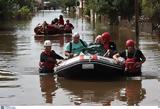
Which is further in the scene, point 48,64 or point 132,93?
point 48,64

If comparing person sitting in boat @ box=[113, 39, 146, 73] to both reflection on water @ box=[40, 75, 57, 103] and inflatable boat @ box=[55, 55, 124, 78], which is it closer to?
inflatable boat @ box=[55, 55, 124, 78]

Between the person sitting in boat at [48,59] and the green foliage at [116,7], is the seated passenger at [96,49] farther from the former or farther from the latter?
the green foliage at [116,7]

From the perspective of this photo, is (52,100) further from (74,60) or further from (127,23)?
(127,23)

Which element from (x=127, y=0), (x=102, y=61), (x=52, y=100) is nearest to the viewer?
(x=52, y=100)

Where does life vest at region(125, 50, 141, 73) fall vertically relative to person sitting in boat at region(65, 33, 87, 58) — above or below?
below

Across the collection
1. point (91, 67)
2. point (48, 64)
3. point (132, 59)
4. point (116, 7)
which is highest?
point (116, 7)

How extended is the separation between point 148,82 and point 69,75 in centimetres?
211

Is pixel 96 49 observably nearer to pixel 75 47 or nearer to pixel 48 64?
pixel 75 47

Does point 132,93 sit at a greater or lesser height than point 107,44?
lesser

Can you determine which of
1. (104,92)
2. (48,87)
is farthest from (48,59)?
(104,92)

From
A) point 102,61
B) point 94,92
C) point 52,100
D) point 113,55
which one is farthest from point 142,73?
point 52,100

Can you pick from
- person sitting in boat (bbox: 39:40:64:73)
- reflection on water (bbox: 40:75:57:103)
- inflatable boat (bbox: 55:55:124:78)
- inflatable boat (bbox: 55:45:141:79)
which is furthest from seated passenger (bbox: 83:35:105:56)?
reflection on water (bbox: 40:75:57:103)

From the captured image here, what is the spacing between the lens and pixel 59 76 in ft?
47.0

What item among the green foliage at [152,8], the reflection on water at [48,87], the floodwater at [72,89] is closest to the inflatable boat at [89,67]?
the floodwater at [72,89]
